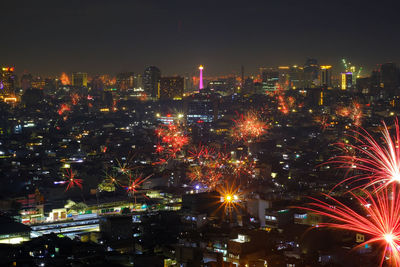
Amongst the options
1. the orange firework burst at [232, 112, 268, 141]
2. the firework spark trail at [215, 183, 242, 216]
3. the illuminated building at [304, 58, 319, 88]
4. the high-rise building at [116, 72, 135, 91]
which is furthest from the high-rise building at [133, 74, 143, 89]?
the firework spark trail at [215, 183, 242, 216]

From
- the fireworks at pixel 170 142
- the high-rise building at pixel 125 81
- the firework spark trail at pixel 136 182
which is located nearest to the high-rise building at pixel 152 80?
the high-rise building at pixel 125 81

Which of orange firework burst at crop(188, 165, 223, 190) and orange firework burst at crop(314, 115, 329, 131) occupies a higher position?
orange firework burst at crop(314, 115, 329, 131)

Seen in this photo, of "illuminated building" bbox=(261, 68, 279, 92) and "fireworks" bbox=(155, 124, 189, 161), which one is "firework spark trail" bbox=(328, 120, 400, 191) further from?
"illuminated building" bbox=(261, 68, 279, 92)

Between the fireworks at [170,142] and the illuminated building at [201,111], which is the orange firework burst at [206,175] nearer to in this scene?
the fireworks at [170,142]

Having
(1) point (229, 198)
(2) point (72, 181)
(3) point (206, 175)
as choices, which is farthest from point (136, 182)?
(1) point (229, 198)

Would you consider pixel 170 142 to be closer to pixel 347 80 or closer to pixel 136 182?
pixel 136 182
